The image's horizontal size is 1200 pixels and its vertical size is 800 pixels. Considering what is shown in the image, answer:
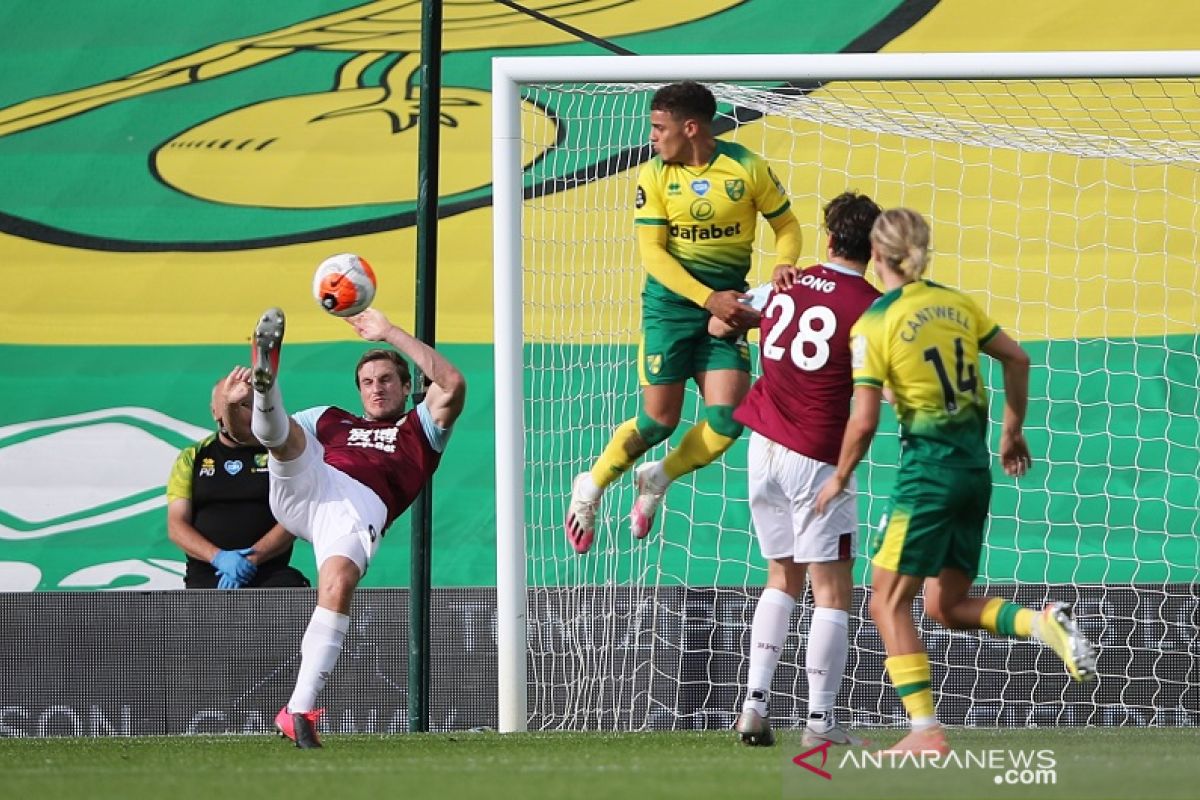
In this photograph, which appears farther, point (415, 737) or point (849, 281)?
point (415, 737)

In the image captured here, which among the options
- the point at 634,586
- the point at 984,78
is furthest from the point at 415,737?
the point at 984,78

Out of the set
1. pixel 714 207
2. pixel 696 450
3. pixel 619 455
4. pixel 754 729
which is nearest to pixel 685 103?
pixel 714 207

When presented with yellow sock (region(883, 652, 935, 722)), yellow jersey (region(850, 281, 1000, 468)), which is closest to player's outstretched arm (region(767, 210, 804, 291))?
yellow jersey (region(850, 281, 1000, 468))

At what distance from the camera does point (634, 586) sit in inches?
342

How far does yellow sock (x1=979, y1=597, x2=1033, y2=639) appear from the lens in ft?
17.6

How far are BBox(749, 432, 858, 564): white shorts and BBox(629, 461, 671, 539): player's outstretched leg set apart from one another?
1041 mm

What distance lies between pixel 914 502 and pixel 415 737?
2.68 metres

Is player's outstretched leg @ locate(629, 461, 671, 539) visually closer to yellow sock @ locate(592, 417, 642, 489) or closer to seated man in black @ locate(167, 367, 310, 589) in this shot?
yellow sock @ locate(592, 417, 642, 489)

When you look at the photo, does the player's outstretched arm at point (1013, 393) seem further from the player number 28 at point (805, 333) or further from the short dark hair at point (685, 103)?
the short dark hair at point (685, 103)

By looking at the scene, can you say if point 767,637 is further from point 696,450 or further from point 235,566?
point 235,566

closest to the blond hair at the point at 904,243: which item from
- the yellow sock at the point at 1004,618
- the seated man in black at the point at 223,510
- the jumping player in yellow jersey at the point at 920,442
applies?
the jumping player in yellow jersey at the point at 920,442

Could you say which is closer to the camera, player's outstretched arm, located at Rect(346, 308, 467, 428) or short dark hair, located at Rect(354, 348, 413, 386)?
player's outstretched arm, located at Rect(346, 308, 467, 428)

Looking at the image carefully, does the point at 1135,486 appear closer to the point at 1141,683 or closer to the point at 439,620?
the point at 1141,683
